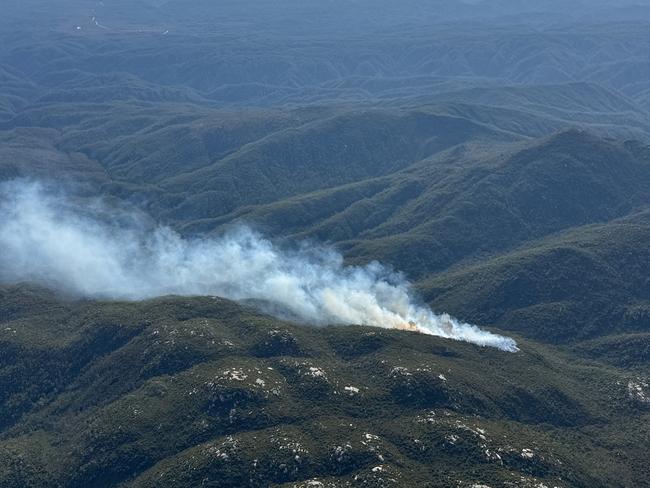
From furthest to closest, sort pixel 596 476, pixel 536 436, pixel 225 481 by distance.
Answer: pixel 536 436 < pixel 596 476 < pixel 225 481

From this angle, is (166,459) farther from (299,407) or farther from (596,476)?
(596,476)

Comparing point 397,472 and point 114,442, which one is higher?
point 114,442

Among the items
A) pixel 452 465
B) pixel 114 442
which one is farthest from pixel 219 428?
pixel 452 465

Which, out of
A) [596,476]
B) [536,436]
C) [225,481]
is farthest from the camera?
[536,436]

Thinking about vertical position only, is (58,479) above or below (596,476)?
above

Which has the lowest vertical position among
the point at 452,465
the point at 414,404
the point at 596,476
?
the point at 596,476

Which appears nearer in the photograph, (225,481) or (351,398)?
(225,481)

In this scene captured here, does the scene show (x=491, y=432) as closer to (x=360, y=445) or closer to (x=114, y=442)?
(x=360, y=445)

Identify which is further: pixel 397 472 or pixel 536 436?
pixel 536 436

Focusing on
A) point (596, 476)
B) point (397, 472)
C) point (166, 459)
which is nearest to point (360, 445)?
point (397, 472)
